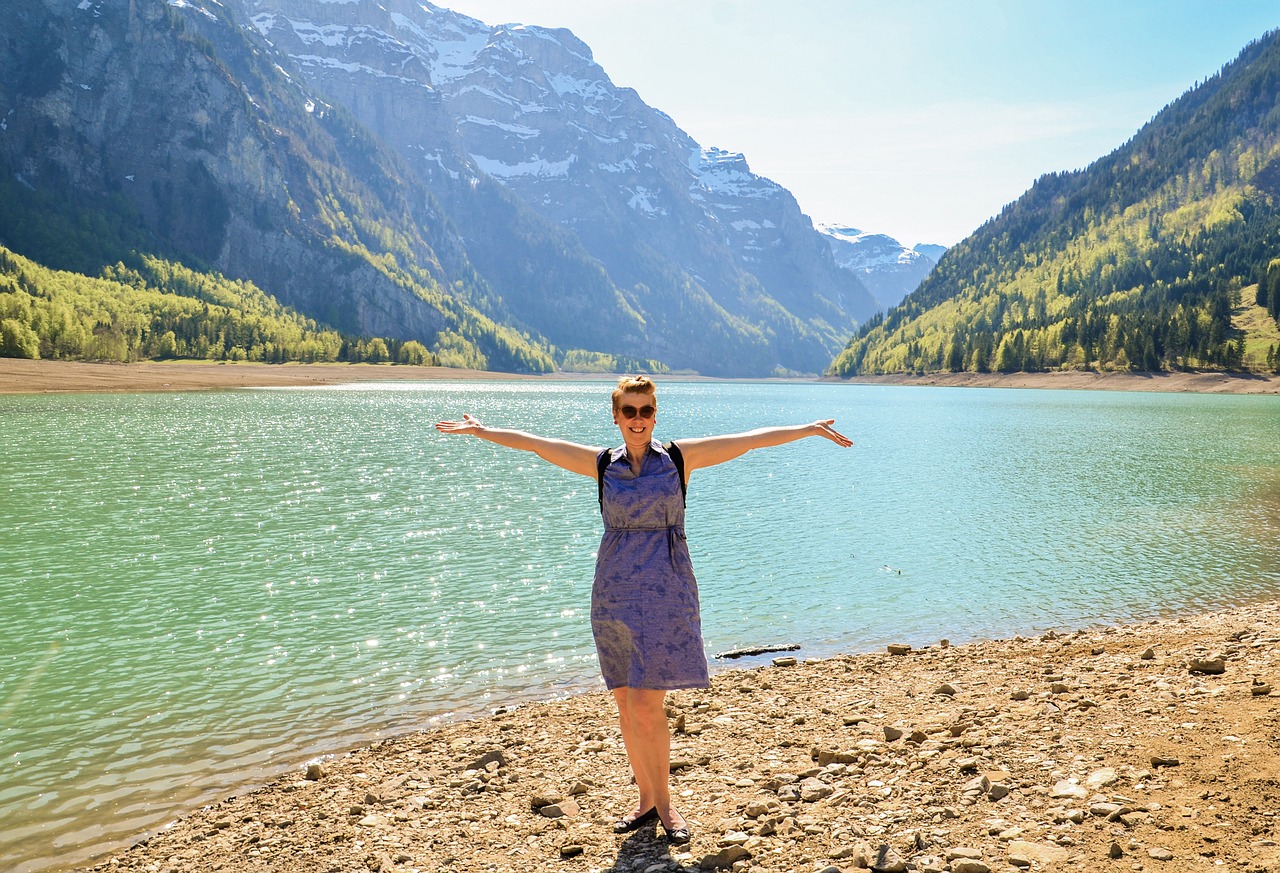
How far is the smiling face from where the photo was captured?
712 centimetres

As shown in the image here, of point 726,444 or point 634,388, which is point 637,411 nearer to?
point 634,388

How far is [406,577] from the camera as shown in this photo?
23422 millimetres

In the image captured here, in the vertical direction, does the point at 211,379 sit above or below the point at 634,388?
above

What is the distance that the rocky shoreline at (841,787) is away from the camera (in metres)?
7.04

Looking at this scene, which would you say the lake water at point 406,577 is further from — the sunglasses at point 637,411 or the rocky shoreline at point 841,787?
the sunglasses at point 637,411

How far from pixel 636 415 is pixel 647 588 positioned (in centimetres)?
158

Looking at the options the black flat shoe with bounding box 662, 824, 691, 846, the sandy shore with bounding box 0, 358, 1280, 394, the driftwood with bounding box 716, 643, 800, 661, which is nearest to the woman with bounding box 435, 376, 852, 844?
the black flat shoe with bounding box 662, 824, 691, 846

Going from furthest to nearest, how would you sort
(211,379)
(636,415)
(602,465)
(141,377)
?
(211,379)
(141,377)
(602,465)
(636,415)

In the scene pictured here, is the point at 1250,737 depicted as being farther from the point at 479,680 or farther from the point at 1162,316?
the point at 1162,316

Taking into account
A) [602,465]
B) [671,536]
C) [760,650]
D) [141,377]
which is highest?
[141,377]

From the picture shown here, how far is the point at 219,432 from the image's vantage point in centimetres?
6581

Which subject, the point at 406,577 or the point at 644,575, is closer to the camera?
the point at 644,575

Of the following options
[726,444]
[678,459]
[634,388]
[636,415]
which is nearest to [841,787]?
[726,444]

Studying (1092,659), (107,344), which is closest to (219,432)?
(1092,659)
